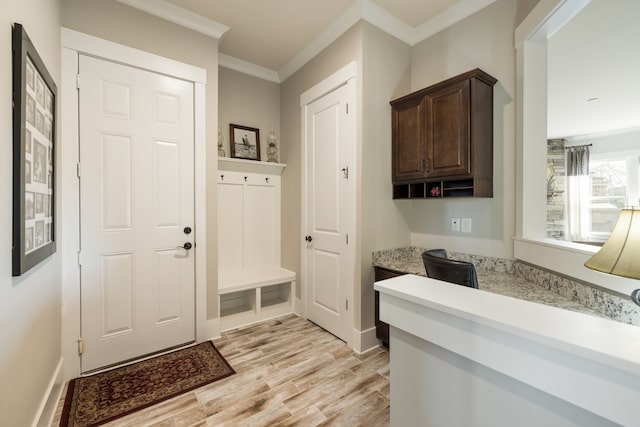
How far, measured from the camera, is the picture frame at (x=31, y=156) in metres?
1.21

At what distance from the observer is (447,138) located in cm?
223

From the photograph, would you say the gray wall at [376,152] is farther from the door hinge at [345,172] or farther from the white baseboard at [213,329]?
the white baseboard at [213,329]

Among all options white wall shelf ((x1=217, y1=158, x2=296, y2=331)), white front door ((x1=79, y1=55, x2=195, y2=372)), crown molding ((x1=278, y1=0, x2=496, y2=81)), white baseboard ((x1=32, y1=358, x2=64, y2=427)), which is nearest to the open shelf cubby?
crown molding ((x1=278, y1=0, x2=496, y2=81))

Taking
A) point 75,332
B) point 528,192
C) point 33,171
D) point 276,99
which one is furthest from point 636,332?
point 276,99

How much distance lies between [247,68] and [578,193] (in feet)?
23.7

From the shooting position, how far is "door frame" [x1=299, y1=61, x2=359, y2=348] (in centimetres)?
248

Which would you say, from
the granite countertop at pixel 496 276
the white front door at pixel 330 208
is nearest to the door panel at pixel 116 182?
the white front door at pixel 330 208

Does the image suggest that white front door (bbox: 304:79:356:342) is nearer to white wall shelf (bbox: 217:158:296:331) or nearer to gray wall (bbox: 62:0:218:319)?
white wall shelf (bbox: 217:158:296:331)

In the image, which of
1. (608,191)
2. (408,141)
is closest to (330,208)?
(408,141)

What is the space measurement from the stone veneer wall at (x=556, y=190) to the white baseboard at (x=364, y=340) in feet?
19.2

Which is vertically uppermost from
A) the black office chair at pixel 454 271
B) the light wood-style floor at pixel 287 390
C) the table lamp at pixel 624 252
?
the table lamp at pixel 624 252

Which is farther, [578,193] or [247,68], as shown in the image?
[578,193]

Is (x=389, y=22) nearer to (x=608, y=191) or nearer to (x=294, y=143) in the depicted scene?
(x=294, y=143)

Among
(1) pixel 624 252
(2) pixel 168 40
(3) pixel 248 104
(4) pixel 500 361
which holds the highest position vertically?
(2) pixel 168 40
